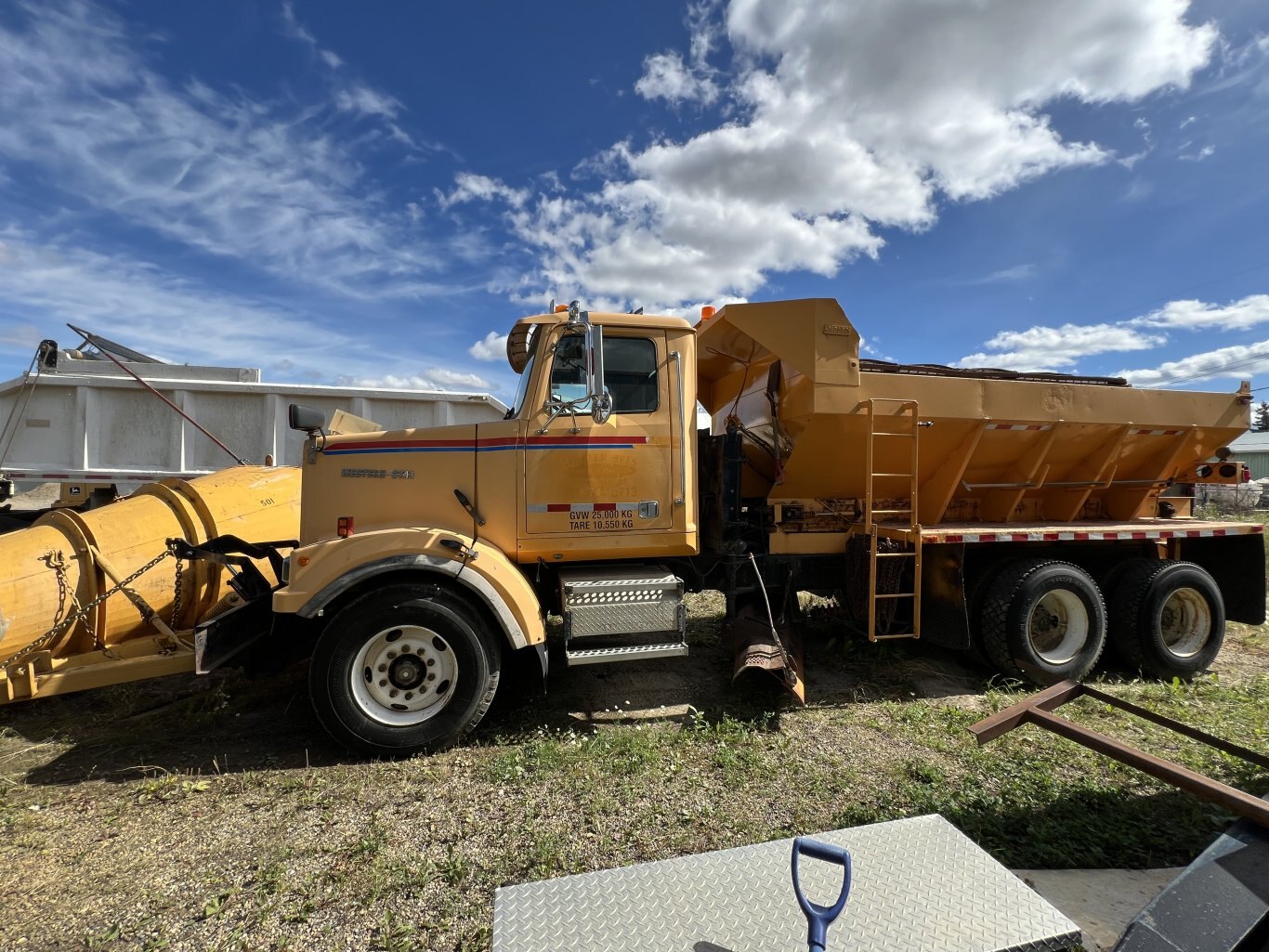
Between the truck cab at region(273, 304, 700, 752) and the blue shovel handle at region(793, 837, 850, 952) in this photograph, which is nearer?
the blue shovel handle at region(793, 837, 850, 952)

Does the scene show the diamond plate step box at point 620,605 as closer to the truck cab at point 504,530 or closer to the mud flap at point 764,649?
the truck cab at point 504,530

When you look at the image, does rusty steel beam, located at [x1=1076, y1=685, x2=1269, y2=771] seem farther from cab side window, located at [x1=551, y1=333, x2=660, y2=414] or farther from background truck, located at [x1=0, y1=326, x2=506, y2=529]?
background truck, located at [x1=0, y1=326, x2=506, y2=529]

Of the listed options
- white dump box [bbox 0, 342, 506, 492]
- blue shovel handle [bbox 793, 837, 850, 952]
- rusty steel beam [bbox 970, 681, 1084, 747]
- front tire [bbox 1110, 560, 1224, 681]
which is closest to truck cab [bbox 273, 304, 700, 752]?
rusty steel beam [bbox 970, 681, 1084, 747]

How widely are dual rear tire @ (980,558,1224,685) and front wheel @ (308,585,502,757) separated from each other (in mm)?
3734

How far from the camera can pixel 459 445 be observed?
403 centimetres

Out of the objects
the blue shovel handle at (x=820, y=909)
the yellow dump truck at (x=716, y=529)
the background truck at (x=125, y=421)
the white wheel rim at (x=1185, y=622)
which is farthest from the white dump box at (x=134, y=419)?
the white wheel rim at (x=1185, y=622)

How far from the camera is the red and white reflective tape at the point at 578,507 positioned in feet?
13.2

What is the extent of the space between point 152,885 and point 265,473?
138 inches

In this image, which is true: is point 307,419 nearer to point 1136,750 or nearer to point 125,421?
point 1136,750

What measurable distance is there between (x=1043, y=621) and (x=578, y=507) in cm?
379

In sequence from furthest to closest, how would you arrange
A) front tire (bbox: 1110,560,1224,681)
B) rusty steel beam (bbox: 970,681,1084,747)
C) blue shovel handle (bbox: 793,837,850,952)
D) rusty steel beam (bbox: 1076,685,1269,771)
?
front tire (bbox: 1110,560,1224,681)
rusty steel beam (bbox: 970,681,1084,747)
rusty steel beam (bbox: 1076,685,1269,771)
blue shovel handle (bbox: 793,837,850,952)

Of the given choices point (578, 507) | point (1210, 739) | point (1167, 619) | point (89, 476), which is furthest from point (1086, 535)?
point (89, 476)

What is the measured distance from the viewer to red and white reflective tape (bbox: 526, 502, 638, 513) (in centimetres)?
402

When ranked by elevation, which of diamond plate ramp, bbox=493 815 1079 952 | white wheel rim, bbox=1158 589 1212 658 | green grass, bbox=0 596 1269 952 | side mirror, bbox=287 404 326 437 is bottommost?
green grass, bbox=0 596 1269 952
